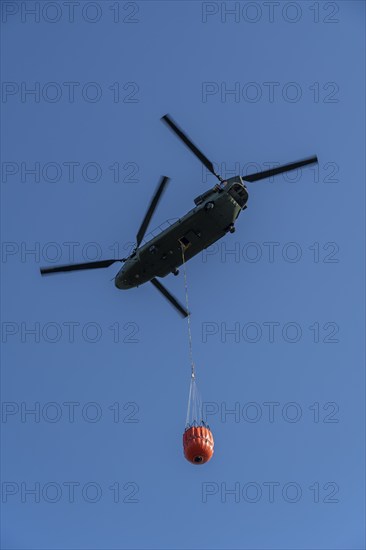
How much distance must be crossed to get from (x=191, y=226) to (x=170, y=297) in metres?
3.33

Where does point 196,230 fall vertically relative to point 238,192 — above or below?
below

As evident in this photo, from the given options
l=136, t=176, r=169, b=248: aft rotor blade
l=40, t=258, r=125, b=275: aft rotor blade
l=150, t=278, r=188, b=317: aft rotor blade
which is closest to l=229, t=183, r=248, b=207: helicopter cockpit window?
l=136, t=176, r=169, b=248: aft rotor blade

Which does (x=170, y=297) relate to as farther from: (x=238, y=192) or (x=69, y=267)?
(x=238, y=192)

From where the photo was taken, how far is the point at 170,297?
2714 cm

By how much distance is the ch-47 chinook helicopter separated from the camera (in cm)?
2373

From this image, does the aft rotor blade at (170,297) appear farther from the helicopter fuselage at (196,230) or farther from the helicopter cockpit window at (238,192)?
the helicopter cockpit window at (238,192)

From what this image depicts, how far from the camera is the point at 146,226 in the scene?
24.6 m

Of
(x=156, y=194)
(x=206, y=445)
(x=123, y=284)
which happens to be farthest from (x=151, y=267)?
(x=206, y=445)

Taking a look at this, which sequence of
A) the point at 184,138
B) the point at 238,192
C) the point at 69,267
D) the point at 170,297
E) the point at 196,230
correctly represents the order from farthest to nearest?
the point at 170,297
the point at 69,267
the point at 196,230
the point at 238,192
the point at 184,138

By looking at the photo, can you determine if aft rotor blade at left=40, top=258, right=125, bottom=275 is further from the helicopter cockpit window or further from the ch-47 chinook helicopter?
the helicopter cockpit window

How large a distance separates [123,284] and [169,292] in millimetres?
1583

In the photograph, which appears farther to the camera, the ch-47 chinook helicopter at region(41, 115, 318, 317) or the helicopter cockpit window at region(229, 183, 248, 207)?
the helicopter cockpit window at region(229, 183, 248, 207)

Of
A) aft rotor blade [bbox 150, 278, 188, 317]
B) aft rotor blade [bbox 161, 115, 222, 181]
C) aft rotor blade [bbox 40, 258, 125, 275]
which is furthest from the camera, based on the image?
aft rotor blade [bbox 150, 278, 188, 317]

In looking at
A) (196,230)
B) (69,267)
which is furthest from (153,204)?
(69,267)
